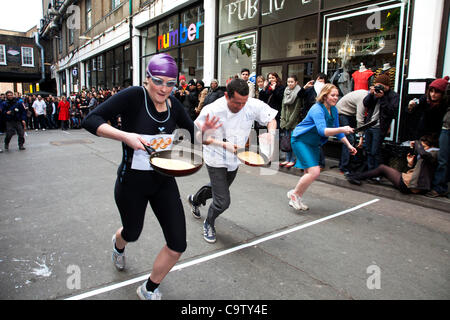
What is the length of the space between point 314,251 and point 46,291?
267cm

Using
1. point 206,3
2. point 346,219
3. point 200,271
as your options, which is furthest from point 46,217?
point 206,3

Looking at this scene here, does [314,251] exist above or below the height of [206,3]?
below

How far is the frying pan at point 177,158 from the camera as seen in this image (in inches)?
87.7

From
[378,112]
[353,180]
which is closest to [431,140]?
[378,112]

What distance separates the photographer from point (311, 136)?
4.79 metres

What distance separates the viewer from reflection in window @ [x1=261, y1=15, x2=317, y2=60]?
30.7ft

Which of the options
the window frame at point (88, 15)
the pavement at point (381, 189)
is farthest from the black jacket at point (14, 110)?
the window frame at point (88, 15)

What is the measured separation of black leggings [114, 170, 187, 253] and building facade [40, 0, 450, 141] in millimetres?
6041

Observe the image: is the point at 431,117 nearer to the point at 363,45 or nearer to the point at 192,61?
the point at 363,45

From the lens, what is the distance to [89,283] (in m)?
2.90

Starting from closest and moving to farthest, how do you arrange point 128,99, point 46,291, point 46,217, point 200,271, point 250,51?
1. point 128,99
2. point 46,291
3. point 200,271
4. point 46,217
5. point 250,51

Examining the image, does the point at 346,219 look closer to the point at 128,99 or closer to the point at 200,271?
the point at 200,271

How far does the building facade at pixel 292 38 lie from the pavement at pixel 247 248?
9.83 feet

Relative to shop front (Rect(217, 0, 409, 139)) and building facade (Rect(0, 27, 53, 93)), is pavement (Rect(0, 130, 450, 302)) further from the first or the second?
building facade (Rect(0, 27, 53, 93))
